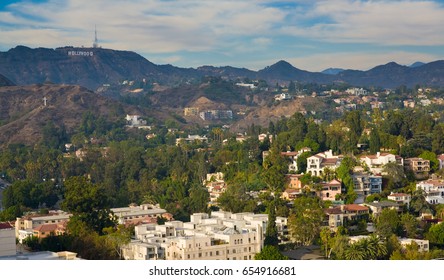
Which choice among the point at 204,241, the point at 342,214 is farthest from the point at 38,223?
the point at 342,214

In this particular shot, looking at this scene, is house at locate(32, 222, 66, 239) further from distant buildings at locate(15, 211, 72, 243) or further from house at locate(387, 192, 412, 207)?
house at locate(387, 192, 412, 207)

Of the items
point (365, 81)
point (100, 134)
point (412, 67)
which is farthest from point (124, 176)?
point (365, 81)

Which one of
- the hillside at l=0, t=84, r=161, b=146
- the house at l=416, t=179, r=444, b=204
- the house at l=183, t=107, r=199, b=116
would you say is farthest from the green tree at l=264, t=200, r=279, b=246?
the house at l=183, t=107, r=199, b=116

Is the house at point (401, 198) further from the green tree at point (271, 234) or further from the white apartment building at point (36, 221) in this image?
the white apartment building at point (36, 221)

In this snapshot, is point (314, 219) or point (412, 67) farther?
point (412, 67)

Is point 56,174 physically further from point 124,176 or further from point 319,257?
point 319,257
